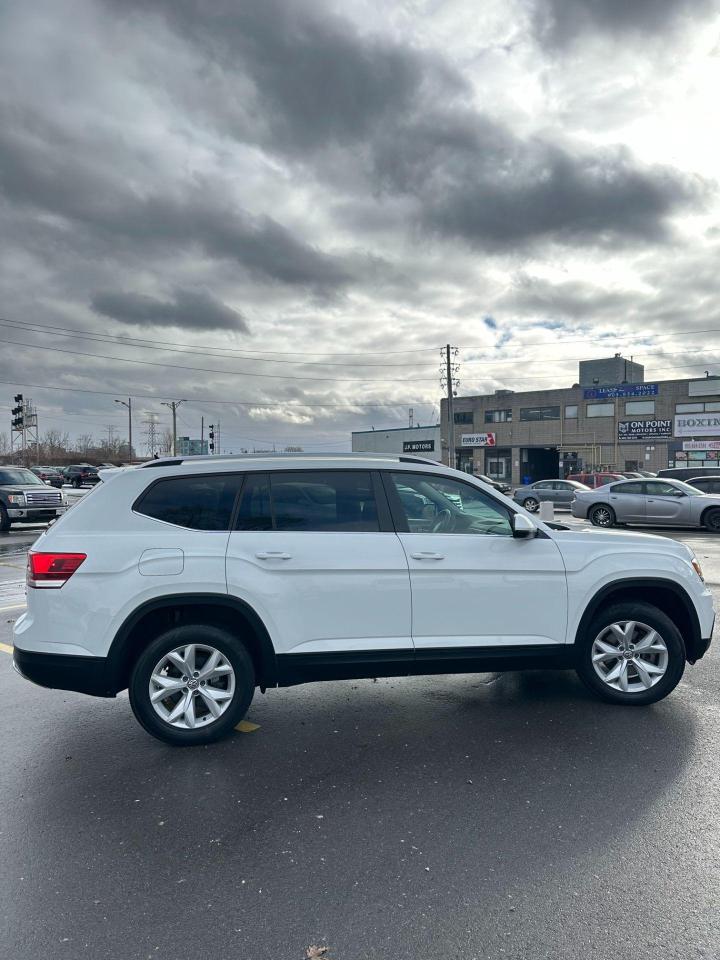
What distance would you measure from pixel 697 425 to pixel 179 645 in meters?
60.2

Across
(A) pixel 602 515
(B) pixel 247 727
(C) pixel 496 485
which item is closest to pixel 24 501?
(B) pixel 247 727

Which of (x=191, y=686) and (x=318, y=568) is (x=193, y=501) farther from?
(x=191, y=686)

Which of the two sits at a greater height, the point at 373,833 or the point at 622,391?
the point at 622,391

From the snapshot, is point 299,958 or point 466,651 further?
point 466,651

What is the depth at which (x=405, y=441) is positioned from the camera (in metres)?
81.3

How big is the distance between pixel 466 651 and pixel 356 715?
96 cm

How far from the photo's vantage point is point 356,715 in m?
4.33

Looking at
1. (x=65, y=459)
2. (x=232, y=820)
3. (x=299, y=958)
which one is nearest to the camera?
(x=299, y=958)

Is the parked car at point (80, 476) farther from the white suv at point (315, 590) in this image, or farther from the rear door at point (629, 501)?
the white suv at point (315, 590)

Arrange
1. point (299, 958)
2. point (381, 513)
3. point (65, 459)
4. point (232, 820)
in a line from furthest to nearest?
point (65, 459) < point (381, 513) < point (232, 820) < point (299, 958)

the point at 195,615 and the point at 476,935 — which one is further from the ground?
the point at 195,615

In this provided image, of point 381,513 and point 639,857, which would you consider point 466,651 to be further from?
point 639,857

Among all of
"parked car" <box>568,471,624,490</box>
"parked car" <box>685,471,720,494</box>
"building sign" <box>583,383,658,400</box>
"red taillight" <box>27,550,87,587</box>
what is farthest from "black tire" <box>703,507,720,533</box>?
"building sign" <box>583,383,658,400</box>

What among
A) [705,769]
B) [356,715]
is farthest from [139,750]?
[705,769]
